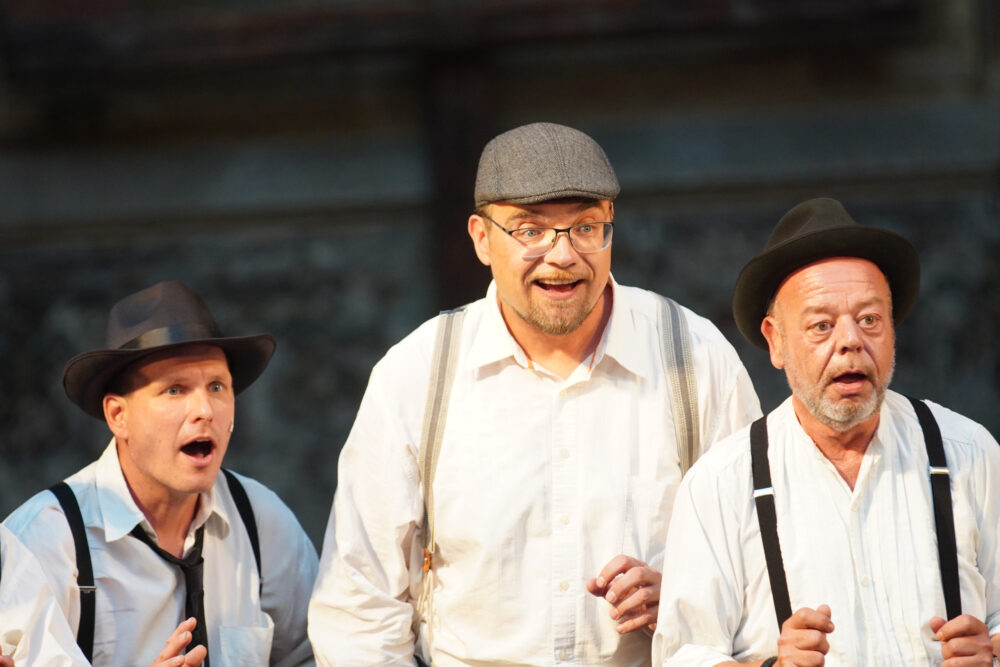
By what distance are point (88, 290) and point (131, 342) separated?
10.0 ft

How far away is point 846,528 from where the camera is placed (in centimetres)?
371

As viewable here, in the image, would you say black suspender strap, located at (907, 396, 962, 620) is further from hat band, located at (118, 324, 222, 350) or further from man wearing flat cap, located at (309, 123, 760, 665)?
hat band, located at (118, 324, 222, 350)

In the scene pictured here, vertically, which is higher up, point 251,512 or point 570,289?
point 570,289

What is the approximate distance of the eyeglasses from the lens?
13.1 feet

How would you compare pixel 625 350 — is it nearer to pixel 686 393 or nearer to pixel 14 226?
pixel 686 393

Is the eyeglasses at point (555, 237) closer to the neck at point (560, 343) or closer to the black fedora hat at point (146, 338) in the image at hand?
the neck at point (560, 343)

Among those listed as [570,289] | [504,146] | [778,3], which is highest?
[778,3]

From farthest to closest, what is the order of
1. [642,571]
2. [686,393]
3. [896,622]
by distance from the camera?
[686,393] → [642,571] → [896,622]

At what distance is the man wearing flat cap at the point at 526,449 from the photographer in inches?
158

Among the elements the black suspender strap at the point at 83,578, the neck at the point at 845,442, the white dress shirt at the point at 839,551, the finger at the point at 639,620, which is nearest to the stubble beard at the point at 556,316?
the white dress shirt at the point at 839,551

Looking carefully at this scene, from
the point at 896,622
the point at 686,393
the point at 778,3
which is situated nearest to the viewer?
the point at 896,622

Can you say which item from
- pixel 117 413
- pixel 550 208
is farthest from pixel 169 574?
pixel 550 208

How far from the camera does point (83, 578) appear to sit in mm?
4145

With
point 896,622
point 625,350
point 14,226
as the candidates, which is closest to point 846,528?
point 896,622
